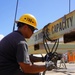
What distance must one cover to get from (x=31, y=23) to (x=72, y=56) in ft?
116

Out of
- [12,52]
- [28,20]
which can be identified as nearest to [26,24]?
[28,20]

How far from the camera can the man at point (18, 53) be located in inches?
131

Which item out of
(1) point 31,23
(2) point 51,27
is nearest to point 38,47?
(2) point 51,27

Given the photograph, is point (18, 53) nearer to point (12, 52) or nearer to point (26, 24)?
point (12, 52)

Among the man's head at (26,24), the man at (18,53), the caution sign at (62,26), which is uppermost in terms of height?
the caution sign at (62,26)

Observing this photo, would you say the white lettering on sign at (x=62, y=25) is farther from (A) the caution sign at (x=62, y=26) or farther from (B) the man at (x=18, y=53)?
(B) the man at (x=18, y=53)

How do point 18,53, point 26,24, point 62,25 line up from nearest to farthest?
point 18,53
point 26,24
point 62,25

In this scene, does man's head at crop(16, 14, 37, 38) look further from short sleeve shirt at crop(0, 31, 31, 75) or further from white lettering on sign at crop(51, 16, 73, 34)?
white lettering on sign at crop(51, 16, 73, 34)

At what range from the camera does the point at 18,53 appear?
A: 332cm

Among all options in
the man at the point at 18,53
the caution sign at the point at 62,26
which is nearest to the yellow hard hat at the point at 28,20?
the man at the point at 18,53

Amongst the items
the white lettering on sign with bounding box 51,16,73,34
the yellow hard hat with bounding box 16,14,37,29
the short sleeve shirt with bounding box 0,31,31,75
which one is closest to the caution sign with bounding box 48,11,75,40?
the white lettering on sign with bounding box 51,16,73,34

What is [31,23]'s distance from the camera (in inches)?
140

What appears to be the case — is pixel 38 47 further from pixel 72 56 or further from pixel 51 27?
pixel 72 56

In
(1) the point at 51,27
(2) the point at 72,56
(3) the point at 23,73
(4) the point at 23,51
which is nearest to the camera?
(4) the point at 23,51
